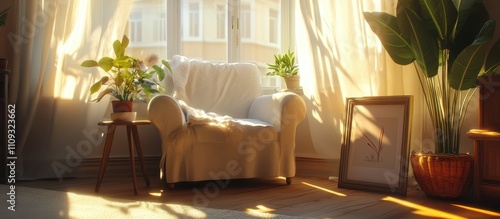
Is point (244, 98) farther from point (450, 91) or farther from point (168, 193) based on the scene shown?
Answer: point (450, 91)

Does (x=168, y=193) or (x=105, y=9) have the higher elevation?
(x=105, y=9)

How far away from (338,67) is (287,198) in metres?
1.11

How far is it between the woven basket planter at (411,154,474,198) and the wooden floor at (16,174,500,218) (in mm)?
59

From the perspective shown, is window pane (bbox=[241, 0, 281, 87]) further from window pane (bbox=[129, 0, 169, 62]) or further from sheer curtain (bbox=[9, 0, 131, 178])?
sheer curtain (bbox=[9, 0, 131, 178])

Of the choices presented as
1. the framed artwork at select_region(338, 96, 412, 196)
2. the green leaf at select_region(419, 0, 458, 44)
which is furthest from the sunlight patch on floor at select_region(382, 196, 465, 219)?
the green leaf at select_region(419, 0, 458, 44)

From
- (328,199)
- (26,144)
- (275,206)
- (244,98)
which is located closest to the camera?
(275,206)

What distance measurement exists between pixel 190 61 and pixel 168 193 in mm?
1083

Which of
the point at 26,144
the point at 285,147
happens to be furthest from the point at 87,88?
the point at 285,147

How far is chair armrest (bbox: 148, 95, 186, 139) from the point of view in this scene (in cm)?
228

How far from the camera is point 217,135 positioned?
2.37 metres

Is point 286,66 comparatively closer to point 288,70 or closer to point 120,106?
point 288,70

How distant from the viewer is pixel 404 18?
2.07 metres

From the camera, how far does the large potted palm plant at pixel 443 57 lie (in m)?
2.07

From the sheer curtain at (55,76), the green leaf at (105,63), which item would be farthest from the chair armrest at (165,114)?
the sheer curtain at (55,76)
